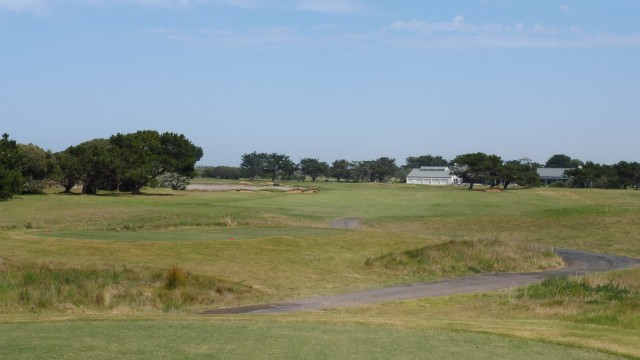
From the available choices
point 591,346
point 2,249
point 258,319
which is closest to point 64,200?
point 2,249

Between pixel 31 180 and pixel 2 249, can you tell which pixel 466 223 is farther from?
pixel 31 180

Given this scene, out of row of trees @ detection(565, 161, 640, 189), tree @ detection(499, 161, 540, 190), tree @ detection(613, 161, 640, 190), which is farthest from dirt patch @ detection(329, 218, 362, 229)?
tree @ detection(613, 161, 640, 190)

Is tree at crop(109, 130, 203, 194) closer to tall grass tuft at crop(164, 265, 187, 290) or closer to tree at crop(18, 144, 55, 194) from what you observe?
tree at crop(18, 144, 55, 194)

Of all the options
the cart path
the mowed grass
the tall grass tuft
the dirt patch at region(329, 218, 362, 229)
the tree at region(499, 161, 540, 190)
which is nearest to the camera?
the mowed grass

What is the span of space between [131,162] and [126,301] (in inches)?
2834

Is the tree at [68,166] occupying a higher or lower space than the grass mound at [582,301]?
higher

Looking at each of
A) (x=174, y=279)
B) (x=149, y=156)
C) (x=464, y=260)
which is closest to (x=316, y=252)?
(x=464, y=260)

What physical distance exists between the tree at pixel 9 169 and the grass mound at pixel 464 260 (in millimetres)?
50070

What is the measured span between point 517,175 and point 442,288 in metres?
121

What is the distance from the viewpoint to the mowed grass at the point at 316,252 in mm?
14417

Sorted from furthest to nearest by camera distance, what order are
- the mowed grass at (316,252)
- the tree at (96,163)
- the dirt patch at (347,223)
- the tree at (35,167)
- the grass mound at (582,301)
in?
the tree at (96,163)
the tree at (35,167)
the dirt patch at (347,223)
the grass mound at (582,301)
the mowed grass at (316,252)

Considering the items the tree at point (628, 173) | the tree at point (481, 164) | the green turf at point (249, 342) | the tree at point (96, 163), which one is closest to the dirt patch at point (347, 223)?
the tree at point (96, 163)

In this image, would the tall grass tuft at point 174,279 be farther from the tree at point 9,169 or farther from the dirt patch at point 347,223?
the tree at point 9,169

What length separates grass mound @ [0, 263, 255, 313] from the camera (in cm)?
2209
